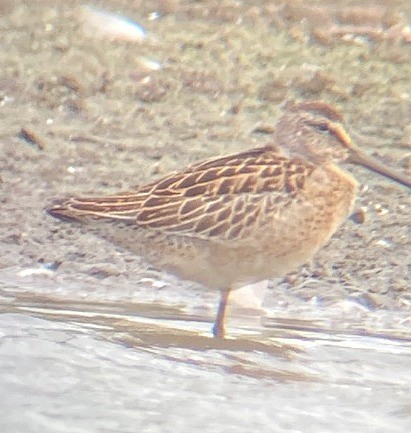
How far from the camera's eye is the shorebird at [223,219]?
7.24 m

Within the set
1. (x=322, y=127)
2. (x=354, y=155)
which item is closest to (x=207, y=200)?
(x=322, y=127)

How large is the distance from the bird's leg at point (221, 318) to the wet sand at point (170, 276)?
8 centimetres

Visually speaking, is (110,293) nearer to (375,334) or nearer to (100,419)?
(375,334)

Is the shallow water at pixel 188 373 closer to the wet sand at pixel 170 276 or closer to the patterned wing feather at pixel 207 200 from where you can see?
the wet sand at pixel 170 276

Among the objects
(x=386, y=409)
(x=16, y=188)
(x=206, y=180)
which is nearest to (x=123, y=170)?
(x=16, y=188)

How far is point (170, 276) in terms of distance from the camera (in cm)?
831

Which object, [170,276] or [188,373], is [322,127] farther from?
[188,373]

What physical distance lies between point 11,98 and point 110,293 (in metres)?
2.68

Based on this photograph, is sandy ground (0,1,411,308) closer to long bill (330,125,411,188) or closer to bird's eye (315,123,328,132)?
long bill (330,125,411,188)

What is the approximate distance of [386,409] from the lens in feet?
19.8

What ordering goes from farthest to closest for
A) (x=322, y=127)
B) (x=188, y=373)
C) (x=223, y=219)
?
(x=322, y=127) → (x=223, y=219) → (x=188, y=373)

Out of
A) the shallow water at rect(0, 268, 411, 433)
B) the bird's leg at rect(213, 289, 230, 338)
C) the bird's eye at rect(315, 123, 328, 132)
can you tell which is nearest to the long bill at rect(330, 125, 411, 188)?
the bird's eye at rect(315, 123, 328, 132)

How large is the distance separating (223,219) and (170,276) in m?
1.13

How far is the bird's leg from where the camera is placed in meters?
7.20
